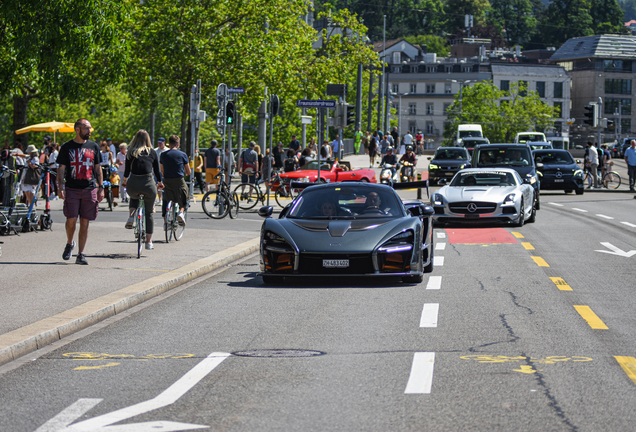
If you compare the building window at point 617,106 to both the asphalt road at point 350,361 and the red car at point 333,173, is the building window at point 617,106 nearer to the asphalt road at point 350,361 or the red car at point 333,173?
the red car at point 333,173

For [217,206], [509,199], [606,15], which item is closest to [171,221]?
[217,206]

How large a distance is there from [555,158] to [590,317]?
25.8m

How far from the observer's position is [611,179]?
38.3 m

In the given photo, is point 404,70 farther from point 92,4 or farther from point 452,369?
point 452,369

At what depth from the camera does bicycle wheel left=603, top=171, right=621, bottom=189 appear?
125 feet

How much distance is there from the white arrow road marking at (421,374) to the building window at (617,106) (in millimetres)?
132513

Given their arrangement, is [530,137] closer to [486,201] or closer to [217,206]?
[217,206]

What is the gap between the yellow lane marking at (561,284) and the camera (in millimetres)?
10625

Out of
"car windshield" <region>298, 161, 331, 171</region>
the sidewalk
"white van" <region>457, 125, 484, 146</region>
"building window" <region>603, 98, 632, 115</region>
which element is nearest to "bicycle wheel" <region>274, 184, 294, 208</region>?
"car windshield" <region>298, 161, 331, 171</region>

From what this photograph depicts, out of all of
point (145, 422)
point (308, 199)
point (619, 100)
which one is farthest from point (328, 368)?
point (619, 100)

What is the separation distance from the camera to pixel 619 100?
133 meters

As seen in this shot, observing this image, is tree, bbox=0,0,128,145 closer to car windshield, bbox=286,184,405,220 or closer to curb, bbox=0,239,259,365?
curb, bbox=0,239,259,365

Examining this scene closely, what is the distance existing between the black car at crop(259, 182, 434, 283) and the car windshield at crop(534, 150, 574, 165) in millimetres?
22802

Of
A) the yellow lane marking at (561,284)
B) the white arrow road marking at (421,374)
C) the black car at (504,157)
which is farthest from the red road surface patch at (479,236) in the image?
the white arrow road marking at (421,374)
